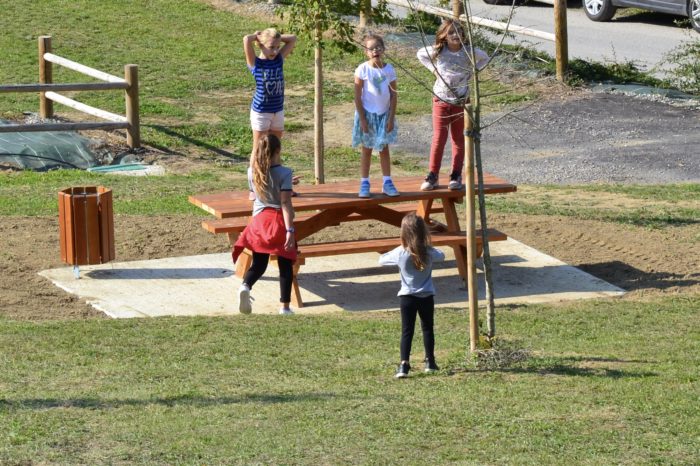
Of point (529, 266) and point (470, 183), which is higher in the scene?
point (470, 183)

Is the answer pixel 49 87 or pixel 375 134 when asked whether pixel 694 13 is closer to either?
pixel 49 87

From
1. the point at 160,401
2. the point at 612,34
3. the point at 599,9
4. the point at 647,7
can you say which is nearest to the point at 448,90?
the point at 160,401

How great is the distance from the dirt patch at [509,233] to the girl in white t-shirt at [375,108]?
158 cm

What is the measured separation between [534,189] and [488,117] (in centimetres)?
383

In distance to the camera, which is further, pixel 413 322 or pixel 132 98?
pixel 132 98

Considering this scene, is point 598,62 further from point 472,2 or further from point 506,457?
point 506,457

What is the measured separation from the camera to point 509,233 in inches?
472

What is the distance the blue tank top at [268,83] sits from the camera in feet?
34.0

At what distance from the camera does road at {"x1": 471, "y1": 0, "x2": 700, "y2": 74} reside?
2038 centimetres

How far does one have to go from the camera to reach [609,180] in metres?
14.8

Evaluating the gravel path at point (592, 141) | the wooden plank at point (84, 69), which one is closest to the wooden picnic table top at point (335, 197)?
the gravel path at point (592, 141)

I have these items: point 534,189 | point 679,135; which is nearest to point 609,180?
point 534,189

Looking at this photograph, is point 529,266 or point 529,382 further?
point 529,266

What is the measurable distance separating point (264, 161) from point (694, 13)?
1407cm
